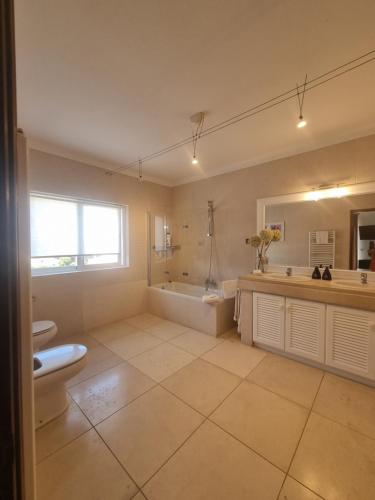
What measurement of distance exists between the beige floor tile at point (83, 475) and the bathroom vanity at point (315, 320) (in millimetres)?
1834

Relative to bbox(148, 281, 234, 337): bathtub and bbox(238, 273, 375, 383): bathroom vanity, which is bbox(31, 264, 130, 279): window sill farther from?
bbox(238, 273, 375, 383): bathroom vanity

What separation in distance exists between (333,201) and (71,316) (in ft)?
12.2

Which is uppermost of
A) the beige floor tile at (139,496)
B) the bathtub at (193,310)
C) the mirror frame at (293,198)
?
the mirror frame at (293,198)

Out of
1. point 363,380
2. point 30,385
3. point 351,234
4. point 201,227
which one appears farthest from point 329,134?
point 30,385

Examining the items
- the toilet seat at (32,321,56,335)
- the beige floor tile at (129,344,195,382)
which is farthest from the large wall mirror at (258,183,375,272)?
the toilet seat at (32,321,56,335)

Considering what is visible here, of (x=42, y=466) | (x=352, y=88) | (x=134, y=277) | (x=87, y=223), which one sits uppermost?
(x=352, y=88)

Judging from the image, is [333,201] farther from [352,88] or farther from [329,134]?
[352,88]

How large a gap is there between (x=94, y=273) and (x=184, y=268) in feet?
5.62

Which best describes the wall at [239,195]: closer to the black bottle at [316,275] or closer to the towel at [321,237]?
the towel at [321,237]

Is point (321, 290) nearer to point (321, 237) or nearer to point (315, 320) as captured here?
point (315, 320)

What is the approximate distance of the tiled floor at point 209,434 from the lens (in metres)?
1.13

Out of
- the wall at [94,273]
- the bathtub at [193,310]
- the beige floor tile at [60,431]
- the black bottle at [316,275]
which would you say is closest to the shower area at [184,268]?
the bathtub at [193,310]

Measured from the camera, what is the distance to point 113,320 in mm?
3367

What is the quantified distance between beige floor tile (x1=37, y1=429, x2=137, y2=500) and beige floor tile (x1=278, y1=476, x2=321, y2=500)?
803mm
